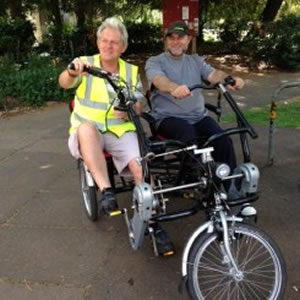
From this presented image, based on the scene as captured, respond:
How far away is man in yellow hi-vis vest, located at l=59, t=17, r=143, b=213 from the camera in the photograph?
11.3ft

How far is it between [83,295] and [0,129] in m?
4.88

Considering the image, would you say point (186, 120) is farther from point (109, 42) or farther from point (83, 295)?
point (83, 295)

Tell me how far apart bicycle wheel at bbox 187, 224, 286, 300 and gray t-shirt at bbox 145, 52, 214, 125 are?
138cm

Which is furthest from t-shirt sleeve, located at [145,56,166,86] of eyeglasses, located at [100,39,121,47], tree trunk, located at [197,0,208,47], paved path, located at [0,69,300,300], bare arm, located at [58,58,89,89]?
tree trunk, located at [197,0,208,47]

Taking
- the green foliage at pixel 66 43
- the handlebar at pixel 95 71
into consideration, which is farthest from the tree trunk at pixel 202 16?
the handlebar at pixel 95 71

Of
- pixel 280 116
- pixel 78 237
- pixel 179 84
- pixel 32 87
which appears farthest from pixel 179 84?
pixel 32 87

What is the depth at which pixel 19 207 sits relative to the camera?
14.3 feet

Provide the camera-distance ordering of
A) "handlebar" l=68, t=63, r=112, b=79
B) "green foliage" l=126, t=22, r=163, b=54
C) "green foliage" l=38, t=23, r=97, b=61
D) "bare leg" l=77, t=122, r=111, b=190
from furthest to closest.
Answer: "green foliage" l=126, t=22, r=163, b=54 → "green foliage" l=38, t=23, r=97, b=61 → "bare leg" l=77, t=122, r=111, b=190 → "handlebar" l=68, t=63, r=112, b=79

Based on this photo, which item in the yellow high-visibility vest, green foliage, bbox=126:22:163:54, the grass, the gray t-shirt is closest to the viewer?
the yellow high-visibility vest

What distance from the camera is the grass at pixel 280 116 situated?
6810 millimetres

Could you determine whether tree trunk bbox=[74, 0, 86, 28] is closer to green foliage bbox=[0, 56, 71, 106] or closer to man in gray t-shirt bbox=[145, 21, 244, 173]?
green foliage bbox=[0, 56, 71, 106]

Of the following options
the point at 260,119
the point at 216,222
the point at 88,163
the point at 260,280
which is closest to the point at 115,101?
the point at 88,163

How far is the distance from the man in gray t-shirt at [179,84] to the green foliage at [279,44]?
827 cm

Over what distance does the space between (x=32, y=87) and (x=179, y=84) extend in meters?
5.40
